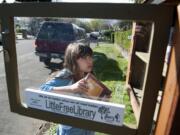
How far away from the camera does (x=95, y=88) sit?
58.8 inches

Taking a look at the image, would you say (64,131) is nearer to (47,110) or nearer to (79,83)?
(47,110)

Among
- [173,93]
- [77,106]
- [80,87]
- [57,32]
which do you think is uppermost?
[57,32]

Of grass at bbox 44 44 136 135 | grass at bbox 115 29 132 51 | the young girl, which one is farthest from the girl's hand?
grass at bbox 115 29 132 51

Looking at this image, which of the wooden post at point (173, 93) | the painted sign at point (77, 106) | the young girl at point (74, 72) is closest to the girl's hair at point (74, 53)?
the young girl at point (74, 72)

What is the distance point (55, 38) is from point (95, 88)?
42 cm

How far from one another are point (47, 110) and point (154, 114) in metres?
0.71

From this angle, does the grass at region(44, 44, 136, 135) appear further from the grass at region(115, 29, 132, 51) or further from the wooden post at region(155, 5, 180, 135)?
the wooden post at region(155, 5, 180, 135)

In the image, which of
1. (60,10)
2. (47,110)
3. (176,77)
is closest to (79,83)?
(47,110)

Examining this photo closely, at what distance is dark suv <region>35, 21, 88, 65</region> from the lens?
1436 millimetres

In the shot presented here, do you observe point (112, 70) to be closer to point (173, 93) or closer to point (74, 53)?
point (74, 53)

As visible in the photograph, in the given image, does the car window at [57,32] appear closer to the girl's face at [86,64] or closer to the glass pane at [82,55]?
the glass pane at [82,55]

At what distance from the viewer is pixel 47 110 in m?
1.57

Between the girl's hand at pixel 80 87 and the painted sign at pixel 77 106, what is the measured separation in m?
0.05

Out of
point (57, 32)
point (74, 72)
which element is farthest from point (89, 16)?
point (74, 72)
